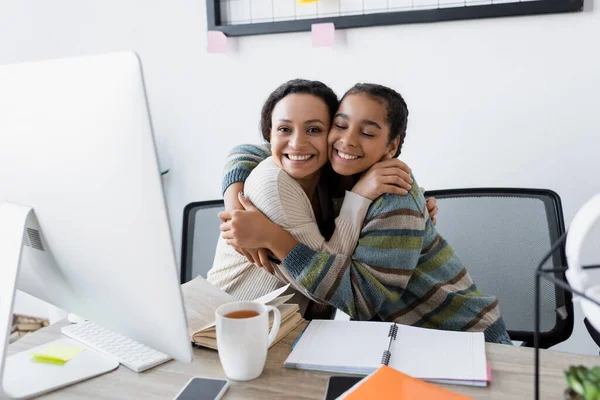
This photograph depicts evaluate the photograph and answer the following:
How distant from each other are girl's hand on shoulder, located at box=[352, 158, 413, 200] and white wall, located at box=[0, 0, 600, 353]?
736 millimetres

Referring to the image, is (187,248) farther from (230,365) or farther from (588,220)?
(588,220)

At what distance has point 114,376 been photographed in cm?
87

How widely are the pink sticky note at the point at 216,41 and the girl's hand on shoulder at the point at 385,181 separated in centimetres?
108

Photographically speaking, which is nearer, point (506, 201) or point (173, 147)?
point (506, 201)

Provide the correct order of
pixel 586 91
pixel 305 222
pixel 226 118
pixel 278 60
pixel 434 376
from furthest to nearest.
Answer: pixel 226 118, pixel 278 60, pixel 586 91, pixel 305 222, pixel 434 376

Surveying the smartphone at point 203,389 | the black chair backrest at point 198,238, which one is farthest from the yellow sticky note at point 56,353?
the black chair backrest at point 198,238

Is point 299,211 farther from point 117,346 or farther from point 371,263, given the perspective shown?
point 117,346

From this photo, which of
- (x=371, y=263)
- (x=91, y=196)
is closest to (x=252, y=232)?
(x=371, y=263)

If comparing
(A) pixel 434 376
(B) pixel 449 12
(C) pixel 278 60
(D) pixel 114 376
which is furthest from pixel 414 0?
(D) pixel 114 376

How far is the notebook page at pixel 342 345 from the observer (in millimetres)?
864

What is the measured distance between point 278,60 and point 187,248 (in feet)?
2.49

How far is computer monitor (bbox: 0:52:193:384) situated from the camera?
2.07 ft

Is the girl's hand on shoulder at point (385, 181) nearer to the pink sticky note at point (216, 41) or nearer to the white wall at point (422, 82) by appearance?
the white wall at point (422, 82)

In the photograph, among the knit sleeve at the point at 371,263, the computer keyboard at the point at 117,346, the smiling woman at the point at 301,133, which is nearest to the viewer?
the computer keyboard at the point at 117,346
